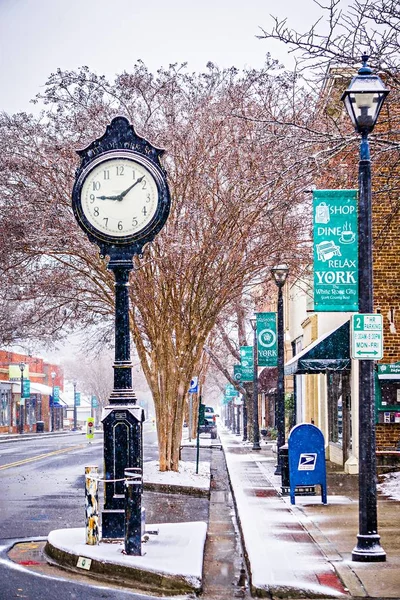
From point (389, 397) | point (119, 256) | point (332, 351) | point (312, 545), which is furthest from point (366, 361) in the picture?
point (332, 351)

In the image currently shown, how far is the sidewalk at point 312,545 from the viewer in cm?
898

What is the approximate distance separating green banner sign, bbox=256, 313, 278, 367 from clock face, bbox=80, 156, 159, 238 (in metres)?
19.6

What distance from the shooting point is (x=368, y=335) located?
10.6 metres

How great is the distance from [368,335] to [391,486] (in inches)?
347

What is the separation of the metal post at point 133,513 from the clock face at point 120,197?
3.13 meters

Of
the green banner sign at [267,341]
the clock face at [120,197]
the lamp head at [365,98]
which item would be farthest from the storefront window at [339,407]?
the lamp head at [365,98]

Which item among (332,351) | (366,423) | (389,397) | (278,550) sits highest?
(332,351)

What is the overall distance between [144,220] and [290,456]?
18.5 feet

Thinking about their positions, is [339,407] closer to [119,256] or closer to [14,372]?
[119,256]

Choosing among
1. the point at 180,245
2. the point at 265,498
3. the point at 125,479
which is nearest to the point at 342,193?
the point at 125,479

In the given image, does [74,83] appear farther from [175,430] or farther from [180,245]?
[175,430]

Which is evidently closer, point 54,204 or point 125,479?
point 125,479

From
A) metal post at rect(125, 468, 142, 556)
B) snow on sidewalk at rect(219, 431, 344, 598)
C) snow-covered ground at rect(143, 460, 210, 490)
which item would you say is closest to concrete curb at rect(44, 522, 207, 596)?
metal post at rect(125, 468, 142, 556)

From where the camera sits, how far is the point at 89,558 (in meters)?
9.98
